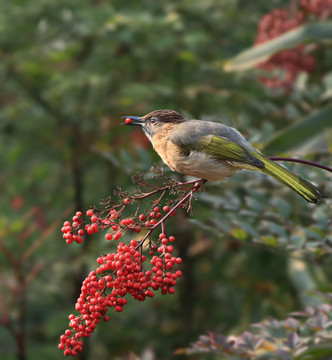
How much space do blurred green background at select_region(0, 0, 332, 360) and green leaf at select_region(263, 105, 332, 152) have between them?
621 millimetres

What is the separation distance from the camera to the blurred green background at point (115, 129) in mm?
4117

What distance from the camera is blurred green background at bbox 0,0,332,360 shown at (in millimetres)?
4117

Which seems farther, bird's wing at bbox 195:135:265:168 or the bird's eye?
the bird's eye

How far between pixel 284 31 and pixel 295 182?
2760 mm

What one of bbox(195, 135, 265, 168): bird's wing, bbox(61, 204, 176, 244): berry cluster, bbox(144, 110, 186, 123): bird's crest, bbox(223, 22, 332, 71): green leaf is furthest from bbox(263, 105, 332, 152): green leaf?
bbox(61, 204, 176, 244): berry cluster

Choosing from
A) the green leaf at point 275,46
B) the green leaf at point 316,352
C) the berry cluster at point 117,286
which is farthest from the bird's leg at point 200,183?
the green leaf at point 275,46

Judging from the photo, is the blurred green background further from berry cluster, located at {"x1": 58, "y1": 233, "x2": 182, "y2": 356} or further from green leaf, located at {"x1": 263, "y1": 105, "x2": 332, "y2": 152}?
berry cluster, located at {"x1": 58, "y1": 233, "x2": 182, "y2": 356}

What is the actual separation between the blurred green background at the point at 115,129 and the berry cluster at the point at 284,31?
16 centimetres

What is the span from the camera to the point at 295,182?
1.61 meters

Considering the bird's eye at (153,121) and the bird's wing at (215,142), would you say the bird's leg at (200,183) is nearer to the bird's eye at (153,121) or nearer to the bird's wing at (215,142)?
the bird's wing at (215,142)

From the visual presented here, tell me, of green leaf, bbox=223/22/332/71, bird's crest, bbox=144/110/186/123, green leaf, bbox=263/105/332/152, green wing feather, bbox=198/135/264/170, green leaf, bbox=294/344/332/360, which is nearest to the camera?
green wing feather, bbox=198/135/264/170

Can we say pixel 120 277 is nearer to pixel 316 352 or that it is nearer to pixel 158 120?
pixel 158 120

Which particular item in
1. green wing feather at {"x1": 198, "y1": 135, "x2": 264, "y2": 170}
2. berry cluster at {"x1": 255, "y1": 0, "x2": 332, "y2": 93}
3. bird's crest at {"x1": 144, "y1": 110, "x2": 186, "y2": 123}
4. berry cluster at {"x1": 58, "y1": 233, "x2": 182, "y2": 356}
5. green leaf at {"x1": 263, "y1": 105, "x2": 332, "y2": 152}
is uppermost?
berry cluster at {"x1": 255, "y1": 0, "x2": 332, "y2": 93}

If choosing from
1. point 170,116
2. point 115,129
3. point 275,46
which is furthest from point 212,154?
point 115,129
